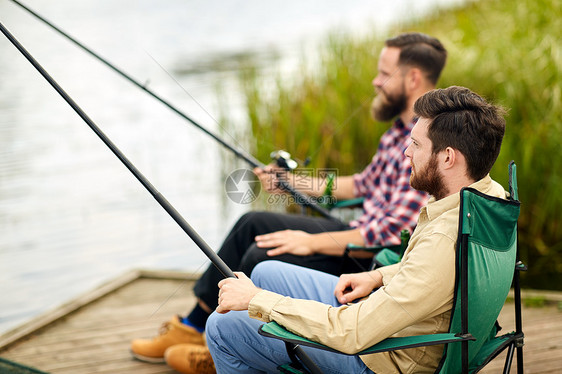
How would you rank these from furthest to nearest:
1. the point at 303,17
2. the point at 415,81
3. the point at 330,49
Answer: the point at 303,17 < the point at 330,49 < the point at 415,81

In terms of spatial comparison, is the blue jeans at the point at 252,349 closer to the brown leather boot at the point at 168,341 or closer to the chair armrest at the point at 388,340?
the chair armrest at the point at 388,340

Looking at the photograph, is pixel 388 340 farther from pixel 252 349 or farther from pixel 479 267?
pixel 252 349

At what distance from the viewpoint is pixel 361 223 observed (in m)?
2.38

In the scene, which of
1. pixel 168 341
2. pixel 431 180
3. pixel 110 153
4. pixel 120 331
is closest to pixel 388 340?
pixel 431 180

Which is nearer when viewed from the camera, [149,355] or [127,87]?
[149,355]

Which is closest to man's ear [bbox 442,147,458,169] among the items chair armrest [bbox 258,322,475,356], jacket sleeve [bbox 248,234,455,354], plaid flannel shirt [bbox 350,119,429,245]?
jacket sleeve [bbox 248,234,455,354]

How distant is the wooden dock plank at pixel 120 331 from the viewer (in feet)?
7.67

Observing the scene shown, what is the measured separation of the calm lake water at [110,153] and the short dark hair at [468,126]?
2.72ft

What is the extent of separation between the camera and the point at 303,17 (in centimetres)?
1159

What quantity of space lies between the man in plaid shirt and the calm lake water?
2.51 ft

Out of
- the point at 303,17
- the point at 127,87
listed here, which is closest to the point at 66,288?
the point at 127,87

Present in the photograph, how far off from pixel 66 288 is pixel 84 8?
10.8m

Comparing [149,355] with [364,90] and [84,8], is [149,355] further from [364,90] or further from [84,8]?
[84,8]

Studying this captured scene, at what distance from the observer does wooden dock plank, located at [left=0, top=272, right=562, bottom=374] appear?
234cm
